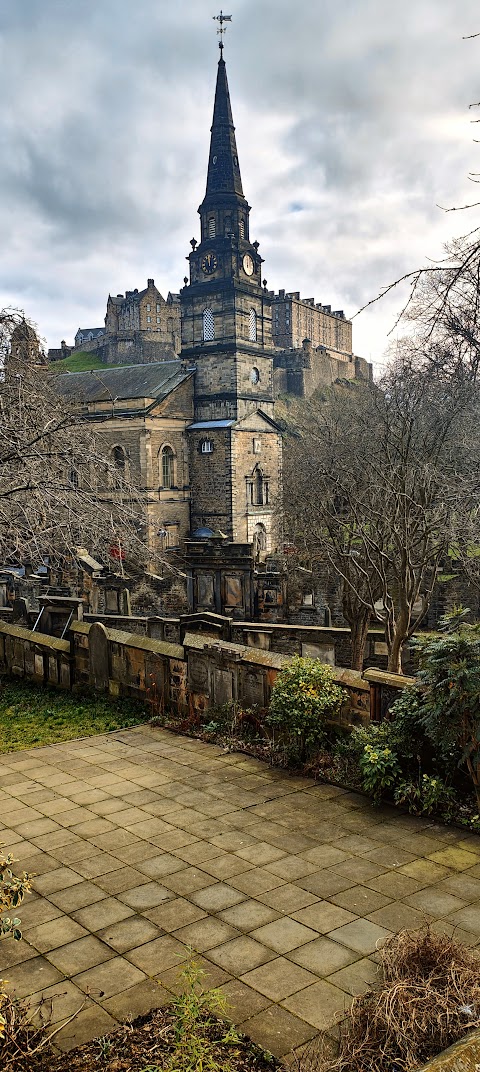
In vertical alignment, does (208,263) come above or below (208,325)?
above

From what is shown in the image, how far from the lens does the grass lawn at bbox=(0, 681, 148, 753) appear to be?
33.5ft

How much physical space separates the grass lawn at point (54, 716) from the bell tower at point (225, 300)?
33.0 meters

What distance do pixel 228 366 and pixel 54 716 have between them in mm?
35362

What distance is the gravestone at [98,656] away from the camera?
469 inches

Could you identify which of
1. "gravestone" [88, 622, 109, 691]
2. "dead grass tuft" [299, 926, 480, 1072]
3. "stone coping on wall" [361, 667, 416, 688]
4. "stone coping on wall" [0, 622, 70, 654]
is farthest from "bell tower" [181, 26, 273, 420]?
"dead grass tuft" [299, 926, 480, 1072]

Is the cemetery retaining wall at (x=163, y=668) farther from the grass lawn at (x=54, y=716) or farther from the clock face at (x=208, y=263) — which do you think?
the clock face at (x=208, y=263)

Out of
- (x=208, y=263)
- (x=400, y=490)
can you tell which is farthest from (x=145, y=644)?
(x=208, y=263)

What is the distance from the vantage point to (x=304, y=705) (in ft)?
27.7

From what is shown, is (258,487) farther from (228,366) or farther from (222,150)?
(222,150)

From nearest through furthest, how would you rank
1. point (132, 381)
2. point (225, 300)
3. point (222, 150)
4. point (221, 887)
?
point (221, 887)
point (225, 300)
point (132, 381)
point (222, 150)

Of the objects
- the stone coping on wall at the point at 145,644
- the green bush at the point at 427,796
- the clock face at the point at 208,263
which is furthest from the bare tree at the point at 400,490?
the clock face at the point at 208,263

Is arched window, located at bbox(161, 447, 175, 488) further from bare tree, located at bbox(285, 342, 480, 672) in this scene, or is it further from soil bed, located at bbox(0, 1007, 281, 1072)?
soil bed, located at bbox(0, 1007, 281, 1072)

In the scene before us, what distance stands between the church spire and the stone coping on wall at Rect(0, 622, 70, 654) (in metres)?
41.0

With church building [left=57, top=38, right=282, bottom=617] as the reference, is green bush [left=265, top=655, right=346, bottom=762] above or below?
below
